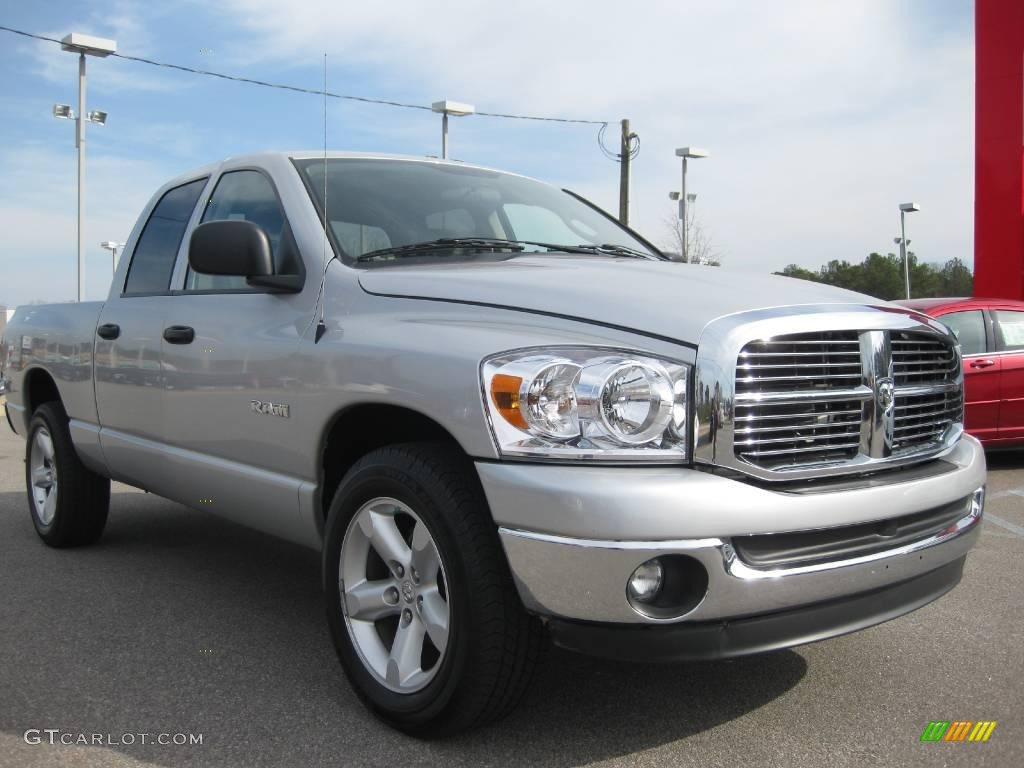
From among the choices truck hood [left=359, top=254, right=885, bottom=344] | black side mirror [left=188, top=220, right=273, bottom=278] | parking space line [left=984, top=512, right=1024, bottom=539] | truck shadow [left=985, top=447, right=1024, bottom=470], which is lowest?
parking space line [left=984, top=512, right=1024, bottom=539]

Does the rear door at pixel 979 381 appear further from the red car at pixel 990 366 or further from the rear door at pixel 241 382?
the rear door at pixel 241 382

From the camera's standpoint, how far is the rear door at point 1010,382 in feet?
25.8

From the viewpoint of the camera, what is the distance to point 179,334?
3.89 m

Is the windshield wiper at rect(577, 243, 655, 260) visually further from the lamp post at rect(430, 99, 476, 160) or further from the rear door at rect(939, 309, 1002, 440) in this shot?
the lamp post at rect(430, 99, 476, 160)

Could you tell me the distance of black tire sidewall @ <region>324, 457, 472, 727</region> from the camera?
254 centimetres

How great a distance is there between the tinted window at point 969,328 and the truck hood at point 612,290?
17.8 feet

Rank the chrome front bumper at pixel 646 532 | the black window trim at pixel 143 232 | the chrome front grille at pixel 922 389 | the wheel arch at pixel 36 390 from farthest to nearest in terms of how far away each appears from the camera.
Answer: the wheel arch at pixel 36 390 → the black window trim at pixel 143 232 → the chrome front grille at pixel 922 389 → the chrome front bumper at pixel 646 532

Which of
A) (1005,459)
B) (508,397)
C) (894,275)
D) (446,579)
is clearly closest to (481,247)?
(508,397)

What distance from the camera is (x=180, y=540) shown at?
215 inches

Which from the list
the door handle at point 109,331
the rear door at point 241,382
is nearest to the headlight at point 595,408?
the rear door at point 241,382

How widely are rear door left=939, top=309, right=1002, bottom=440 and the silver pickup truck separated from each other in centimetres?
517

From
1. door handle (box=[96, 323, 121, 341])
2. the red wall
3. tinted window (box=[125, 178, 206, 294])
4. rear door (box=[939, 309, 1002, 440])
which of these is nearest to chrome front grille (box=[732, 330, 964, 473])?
tinted window (box=[125, 178, 206, 294])

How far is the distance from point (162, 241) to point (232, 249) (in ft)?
4.91

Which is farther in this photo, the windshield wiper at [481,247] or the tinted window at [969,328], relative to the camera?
the tinted window at [969,328]
